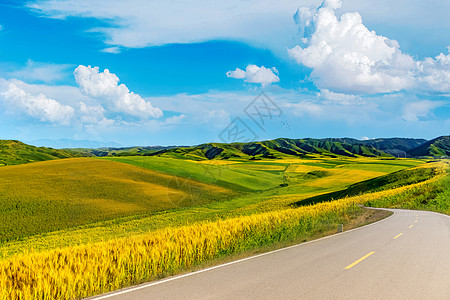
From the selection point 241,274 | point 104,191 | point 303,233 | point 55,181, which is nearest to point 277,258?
point 241,274

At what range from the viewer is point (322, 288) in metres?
7.35

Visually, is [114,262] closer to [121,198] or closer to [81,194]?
[121,198]

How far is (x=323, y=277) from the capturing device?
324 inches

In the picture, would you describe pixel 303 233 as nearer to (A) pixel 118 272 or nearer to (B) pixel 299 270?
(B) pixel 299 270

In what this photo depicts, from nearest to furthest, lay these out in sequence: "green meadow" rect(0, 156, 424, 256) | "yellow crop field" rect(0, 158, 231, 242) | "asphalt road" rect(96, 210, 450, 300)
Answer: "asphalt road" rect(96, 210, 450, 300) < "green meadow" rect(0, 156, 424, 256) < "yellow crop field" rect(0, 158, 231, 242)

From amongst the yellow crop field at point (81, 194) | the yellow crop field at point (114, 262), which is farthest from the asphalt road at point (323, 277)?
the yellow crop field at point (81, 194)

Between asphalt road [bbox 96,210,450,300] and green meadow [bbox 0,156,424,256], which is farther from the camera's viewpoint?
green meadow [bbox 0,156,424,256]

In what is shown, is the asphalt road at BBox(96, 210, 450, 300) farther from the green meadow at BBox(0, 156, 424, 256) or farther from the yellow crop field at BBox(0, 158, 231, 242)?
the yellow crop field at BBox(0, 158, 231, 242)

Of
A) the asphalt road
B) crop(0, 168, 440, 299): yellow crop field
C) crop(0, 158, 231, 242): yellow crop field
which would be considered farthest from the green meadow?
the asphalt road

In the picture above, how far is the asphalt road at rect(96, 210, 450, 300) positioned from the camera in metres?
6.95

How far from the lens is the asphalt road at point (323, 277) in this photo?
6945 mm

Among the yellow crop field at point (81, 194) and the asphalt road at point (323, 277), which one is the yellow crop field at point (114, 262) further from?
the yellow crop field at point (81, 194)

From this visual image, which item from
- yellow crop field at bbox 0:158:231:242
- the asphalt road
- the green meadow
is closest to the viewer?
the asphalt road

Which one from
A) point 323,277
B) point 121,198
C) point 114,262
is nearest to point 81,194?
Result: point 121,198
